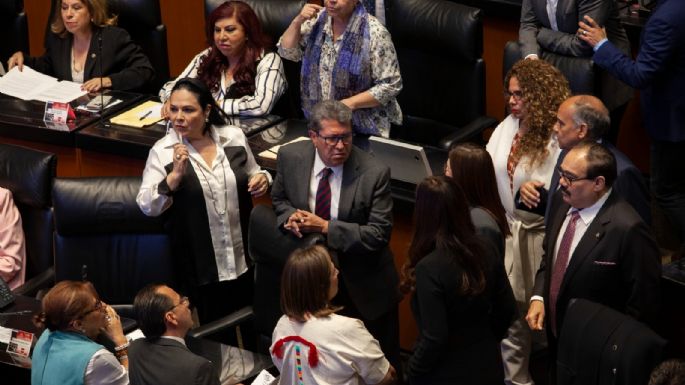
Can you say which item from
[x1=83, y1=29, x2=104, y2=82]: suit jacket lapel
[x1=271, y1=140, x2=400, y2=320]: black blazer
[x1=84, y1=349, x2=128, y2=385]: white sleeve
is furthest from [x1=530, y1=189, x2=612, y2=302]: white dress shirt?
[x1=83, y1=29, x2=104, y2=82]: suit jacket lapel

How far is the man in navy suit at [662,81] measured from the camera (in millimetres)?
4691

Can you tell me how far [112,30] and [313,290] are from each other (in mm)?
2669

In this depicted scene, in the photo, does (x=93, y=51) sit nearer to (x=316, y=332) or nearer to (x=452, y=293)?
(x=316, y=332)

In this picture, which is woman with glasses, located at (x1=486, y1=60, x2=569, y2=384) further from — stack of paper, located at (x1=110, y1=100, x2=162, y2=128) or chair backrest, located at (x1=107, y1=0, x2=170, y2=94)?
chair backrest, located at (x1=107, y1=0, x2=170, y2=94)

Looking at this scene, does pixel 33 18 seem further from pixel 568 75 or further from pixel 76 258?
pixel 568 75

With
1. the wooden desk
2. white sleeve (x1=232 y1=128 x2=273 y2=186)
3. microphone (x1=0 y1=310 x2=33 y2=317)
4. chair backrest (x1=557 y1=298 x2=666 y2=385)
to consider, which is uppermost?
white sleeve (x1=232 y1=128 x2=273 y2=186)

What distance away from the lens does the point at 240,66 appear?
523 cm

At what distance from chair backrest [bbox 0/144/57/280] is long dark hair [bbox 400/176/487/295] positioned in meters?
1.78

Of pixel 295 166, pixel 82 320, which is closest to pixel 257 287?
pixel 295 166

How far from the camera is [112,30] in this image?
579cm

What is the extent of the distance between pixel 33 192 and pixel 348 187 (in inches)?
54.6

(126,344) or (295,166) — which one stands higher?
(295,166)

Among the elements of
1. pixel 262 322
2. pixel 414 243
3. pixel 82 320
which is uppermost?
pixel 414 243

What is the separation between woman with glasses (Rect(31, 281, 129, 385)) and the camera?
3.81 m
